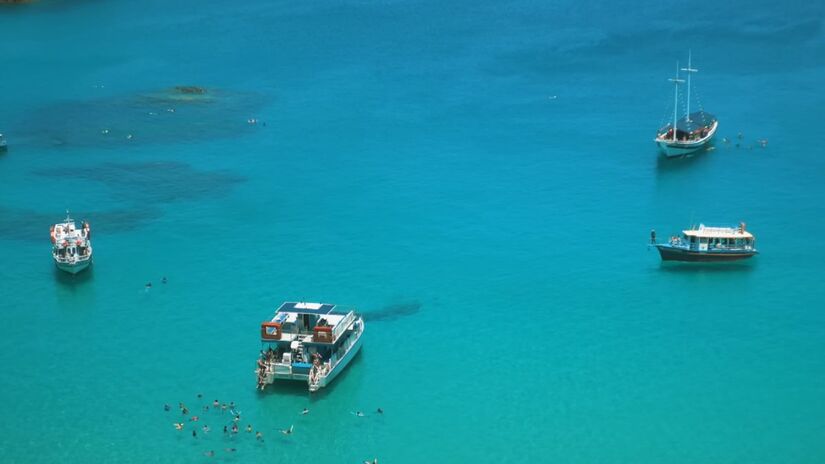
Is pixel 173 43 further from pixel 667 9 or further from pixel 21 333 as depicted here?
pixel 21 333

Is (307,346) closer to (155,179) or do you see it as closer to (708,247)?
(708,247)

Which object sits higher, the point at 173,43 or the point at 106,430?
the point at 173,43

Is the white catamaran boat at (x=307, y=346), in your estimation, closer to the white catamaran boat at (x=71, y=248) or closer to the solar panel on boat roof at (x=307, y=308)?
the solar panel on boat roof at (x=307, y=308)

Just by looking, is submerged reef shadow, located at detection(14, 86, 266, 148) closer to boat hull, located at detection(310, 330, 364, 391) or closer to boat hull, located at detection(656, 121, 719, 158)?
boat hull, located at detection(656, 121, 719, 158)

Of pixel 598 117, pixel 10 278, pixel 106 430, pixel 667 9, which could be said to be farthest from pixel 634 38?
pixel 106 430

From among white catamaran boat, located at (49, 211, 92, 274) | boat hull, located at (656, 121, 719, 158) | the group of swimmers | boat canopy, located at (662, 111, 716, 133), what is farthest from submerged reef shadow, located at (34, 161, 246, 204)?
boat canopy, located at (662, 111, 716, 133)

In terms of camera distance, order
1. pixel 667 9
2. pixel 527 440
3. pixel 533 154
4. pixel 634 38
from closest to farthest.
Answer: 1. pixel 527 440
2. pixel 533 154
3. pixel 634 38
4. pixel 667 9

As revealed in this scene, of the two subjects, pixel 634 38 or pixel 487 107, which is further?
pixel 634 38

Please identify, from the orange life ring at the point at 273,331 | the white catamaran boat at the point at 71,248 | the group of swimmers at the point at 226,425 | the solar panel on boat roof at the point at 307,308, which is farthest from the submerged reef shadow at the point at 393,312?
the white catamaran boat at the point at 71,248
